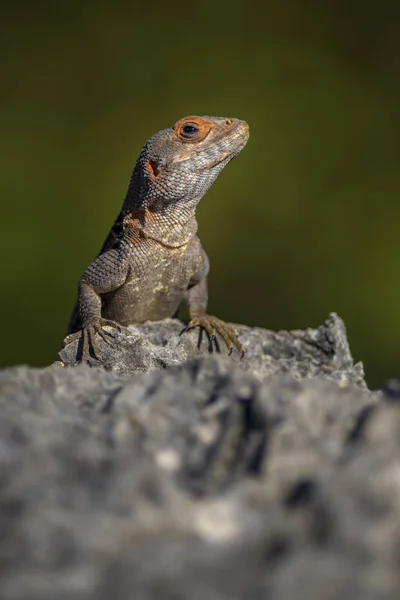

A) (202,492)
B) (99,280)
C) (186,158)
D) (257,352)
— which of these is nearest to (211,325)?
(257,352)

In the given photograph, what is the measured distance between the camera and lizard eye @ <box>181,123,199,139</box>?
1722mm

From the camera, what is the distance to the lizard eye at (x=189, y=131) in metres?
1.72

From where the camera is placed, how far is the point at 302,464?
1.84 ft

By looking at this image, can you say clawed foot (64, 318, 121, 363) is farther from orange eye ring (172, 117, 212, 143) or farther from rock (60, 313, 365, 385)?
orange eye ring (172, 117, 212, 143)

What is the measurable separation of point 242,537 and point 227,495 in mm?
37

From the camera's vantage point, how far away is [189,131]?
172cm

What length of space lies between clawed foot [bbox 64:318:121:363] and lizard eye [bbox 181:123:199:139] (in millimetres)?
519

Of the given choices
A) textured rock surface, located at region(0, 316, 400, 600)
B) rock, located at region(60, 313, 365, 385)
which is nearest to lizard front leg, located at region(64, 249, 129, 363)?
rock, located at region(60, 313, 365, 385)

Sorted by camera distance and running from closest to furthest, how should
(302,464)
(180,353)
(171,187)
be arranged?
1. (302,464)
2. (180,353)
3. (171,187)

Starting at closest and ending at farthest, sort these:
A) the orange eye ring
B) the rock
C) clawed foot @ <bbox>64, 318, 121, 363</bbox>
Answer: the rock, clawed foot @ <bbox>64, 318, 121, 363</bbox>, the orange eye ring

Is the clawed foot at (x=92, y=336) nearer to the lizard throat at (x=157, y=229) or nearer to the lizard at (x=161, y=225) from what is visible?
the lizard at (x=161, y=225)

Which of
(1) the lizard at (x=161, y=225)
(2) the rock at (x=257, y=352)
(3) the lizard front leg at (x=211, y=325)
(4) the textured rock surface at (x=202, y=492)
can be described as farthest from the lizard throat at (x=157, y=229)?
(4) the textured rock surface at (x=202, y=492)

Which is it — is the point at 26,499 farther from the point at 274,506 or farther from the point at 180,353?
the point at 180,353

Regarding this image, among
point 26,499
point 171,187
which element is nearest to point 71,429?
point 26,499
